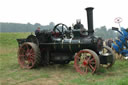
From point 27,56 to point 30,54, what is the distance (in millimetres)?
220

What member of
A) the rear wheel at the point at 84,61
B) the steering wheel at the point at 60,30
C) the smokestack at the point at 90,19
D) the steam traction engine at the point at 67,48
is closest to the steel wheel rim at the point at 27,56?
the steam traction engine at the point at 67,48

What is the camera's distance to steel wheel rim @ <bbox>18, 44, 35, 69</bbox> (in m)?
6.85

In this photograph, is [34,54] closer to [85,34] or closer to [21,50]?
[21,50]

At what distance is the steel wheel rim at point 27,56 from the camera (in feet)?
22.5

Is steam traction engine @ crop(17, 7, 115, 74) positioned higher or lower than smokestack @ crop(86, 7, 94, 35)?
lower

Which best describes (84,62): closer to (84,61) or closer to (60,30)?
(84,61)

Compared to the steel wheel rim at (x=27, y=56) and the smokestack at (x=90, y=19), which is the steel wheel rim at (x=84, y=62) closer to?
the smokestack at (x=90, y=19)

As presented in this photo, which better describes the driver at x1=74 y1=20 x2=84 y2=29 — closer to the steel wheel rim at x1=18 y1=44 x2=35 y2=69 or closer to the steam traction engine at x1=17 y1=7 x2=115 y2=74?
the steam traction engine at x1=17 y1=7 x2=115 y2=74

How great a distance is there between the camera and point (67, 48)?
6461 mm

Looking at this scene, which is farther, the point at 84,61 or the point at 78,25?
the point at 78,25

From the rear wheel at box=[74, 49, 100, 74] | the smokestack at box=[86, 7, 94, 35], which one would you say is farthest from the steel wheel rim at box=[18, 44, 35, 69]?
the smokestack at box=[86, 7, 94, 35]

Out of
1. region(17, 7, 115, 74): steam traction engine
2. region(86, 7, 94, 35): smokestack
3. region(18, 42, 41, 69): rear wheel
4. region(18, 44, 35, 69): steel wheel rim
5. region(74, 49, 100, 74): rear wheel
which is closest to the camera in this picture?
region(74, 49, 100, 74): rear wheel

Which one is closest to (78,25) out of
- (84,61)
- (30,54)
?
(84,61)

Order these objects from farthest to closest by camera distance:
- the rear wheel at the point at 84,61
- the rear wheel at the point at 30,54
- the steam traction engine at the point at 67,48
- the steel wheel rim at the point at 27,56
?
the steel wheel rim at the point at 27,56, the rear wheel at the point at 30,54, the steam traction engine at the point at 67,48, the rear wheel at the point at 84,61
